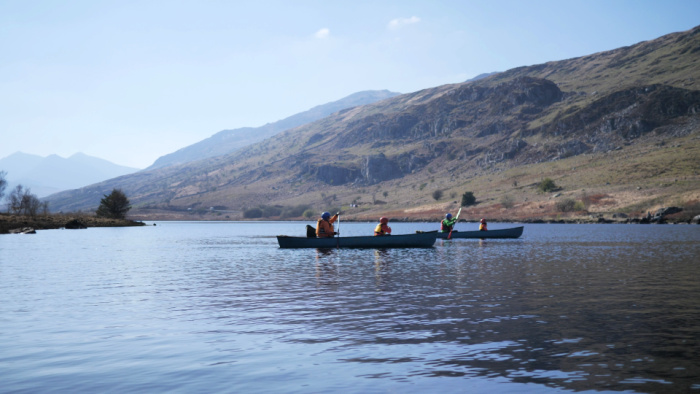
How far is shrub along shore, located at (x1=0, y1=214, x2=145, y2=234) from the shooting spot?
112 metres

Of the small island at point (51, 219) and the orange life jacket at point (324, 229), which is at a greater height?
the small island at point (51, 219)

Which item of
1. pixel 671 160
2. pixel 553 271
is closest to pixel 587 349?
pixel 553 271

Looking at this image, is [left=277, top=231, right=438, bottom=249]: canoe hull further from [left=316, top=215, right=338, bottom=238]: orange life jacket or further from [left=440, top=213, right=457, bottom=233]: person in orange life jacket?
[left=440, top=213, right=457, bottom=233]: person in orange life jacket

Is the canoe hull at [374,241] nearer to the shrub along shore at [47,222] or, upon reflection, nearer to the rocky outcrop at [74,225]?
the shrub along shore at [47,222]

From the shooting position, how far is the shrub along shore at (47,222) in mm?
112312

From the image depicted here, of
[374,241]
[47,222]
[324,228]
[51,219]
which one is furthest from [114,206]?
[374,241]

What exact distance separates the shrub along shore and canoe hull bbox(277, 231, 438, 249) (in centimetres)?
7764

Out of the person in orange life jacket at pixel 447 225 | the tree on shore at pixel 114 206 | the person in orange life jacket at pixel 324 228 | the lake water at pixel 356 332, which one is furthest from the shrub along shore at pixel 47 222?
the lake water at pixel 356 332

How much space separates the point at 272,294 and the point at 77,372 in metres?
14.0

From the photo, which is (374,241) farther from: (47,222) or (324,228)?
(47,222)

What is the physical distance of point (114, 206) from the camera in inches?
6565

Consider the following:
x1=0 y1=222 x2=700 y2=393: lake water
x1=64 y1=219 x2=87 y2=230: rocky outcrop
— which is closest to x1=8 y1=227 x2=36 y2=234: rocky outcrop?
x1=64 y1=219 x2=87 y2=230: rocky outcrop

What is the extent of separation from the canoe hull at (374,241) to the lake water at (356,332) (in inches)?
817

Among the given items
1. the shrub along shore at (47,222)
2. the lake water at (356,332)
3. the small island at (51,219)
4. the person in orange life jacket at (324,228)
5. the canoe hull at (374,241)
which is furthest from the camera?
the small island at (51,219)
